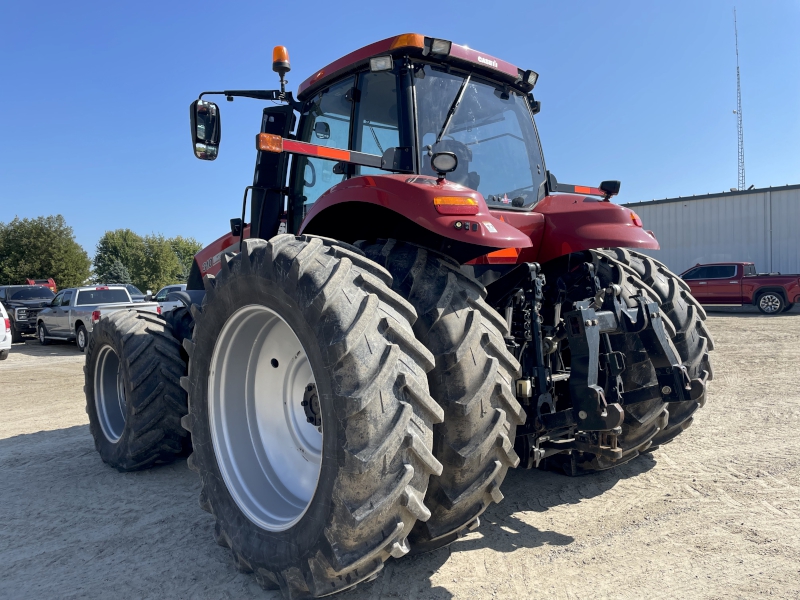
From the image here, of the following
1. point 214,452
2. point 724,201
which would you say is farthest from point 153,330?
point 724,201

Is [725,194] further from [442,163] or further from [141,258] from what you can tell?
[141,258]

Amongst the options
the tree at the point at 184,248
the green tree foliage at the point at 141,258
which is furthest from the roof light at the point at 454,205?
the tree at the point at 184,248

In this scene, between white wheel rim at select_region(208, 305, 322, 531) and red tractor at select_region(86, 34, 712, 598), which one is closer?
red tractor at select_region(86, 34, 712, 598)

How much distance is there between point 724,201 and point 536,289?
911 inches

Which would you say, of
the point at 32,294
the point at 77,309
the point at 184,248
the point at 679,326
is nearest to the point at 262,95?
the point at 679,326

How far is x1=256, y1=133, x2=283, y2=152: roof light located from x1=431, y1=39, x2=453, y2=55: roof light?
100 centimetres

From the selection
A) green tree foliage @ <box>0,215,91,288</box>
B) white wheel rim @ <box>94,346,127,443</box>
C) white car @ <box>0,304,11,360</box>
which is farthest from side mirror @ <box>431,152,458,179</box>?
green tree foliage @ <box>0,215,91,288</box>

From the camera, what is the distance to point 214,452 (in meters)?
2.82

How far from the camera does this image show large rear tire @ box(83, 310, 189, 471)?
4094 mm

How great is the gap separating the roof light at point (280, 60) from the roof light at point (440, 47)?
1662 mm

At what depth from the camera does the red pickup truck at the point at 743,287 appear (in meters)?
16.7

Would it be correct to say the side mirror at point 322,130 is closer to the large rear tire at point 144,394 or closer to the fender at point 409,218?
the fender at point 409,218

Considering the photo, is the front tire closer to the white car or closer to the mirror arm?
the white car

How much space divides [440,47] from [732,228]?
75.6 ft
